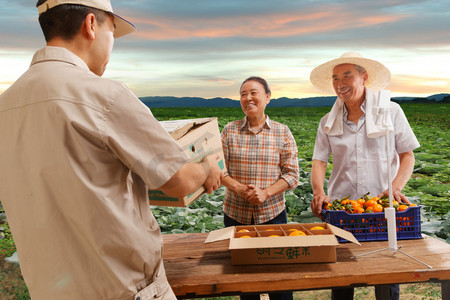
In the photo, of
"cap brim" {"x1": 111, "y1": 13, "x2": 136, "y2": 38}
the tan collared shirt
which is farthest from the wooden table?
"cap brim" {"x1": 111, "y1": 13, "x2": 136, "y2": 38}

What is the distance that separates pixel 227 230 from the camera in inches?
91.0

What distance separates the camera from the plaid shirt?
3088mm

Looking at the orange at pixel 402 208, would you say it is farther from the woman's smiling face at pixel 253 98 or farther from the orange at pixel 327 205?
the woman's smiling face at pixel 253 98

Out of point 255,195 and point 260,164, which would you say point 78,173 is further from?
point 260,164

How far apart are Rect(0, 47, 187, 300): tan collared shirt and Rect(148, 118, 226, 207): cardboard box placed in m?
0.38

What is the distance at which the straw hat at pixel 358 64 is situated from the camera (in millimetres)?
2900

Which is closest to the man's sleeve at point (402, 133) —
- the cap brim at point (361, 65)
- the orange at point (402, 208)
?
the cap brim at point (361, 65)

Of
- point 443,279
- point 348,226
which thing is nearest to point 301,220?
point 348,226

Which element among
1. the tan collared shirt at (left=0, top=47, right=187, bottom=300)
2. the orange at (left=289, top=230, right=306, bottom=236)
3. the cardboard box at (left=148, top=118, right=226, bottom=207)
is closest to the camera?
the tan collared shirt at (left=0, top=47, right=187, bottom=300)

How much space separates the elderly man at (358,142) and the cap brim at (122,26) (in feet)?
5.29

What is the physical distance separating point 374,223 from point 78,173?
176cm

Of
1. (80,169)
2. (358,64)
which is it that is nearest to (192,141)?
(80,169)

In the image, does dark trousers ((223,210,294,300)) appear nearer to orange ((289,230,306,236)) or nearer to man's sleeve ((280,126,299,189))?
man's sleeve ((280,126,299,189))

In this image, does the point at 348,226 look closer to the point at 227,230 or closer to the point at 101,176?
the point at 227,230
